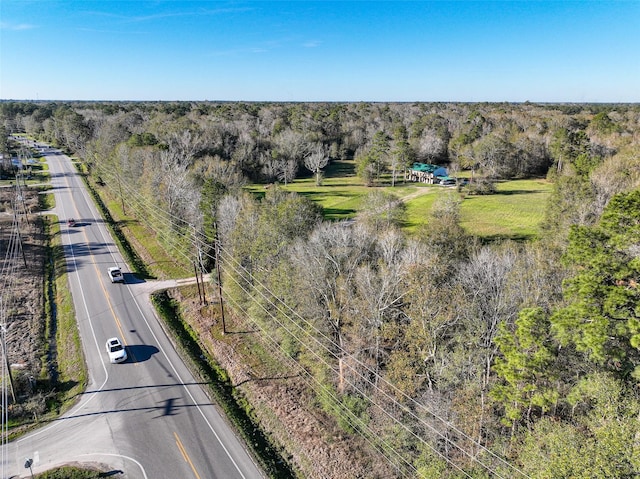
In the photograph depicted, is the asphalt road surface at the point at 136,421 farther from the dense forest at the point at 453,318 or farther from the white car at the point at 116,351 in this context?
the dense forest at the point at 453,318

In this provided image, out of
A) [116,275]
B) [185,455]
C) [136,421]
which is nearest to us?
[185,455]

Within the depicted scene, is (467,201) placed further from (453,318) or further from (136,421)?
(136,421)

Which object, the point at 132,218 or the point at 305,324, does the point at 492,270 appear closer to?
the point at 305,324

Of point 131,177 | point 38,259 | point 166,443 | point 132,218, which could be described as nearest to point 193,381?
point 166,443

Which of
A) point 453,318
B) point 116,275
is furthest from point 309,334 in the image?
point 116,275

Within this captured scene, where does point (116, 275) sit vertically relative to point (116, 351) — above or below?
above

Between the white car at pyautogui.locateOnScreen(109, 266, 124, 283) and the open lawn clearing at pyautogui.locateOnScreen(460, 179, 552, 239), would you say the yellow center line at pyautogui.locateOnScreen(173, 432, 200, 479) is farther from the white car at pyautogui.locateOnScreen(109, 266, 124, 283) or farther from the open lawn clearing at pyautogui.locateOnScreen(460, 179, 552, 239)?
the open lawn clearing at pyautogui.locateOnScreen(460, 179, 552, 239)
